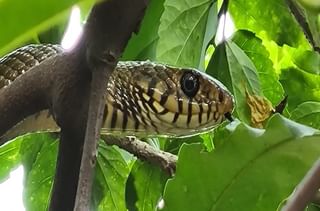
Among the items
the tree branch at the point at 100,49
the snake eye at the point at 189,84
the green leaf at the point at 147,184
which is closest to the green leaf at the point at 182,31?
the snake eye at the point at 189,84

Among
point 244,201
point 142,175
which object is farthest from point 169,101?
point 244,201

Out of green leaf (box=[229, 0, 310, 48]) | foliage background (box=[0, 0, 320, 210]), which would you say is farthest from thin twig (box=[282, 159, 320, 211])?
green leaf (box=[229, 0, 310, 48])

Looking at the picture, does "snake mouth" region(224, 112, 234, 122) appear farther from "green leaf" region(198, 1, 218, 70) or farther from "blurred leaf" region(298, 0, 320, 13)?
"blurred leaf" region(298, 0, 320, 13)

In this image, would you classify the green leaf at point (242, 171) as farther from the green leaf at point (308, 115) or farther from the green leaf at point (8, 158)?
the green leaf at point (8, 158)

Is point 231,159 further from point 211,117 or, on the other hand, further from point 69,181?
point 211,117

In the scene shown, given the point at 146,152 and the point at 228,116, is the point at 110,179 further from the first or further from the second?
the point at 228,116

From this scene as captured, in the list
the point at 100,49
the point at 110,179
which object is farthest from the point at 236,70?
the point at 100,49
